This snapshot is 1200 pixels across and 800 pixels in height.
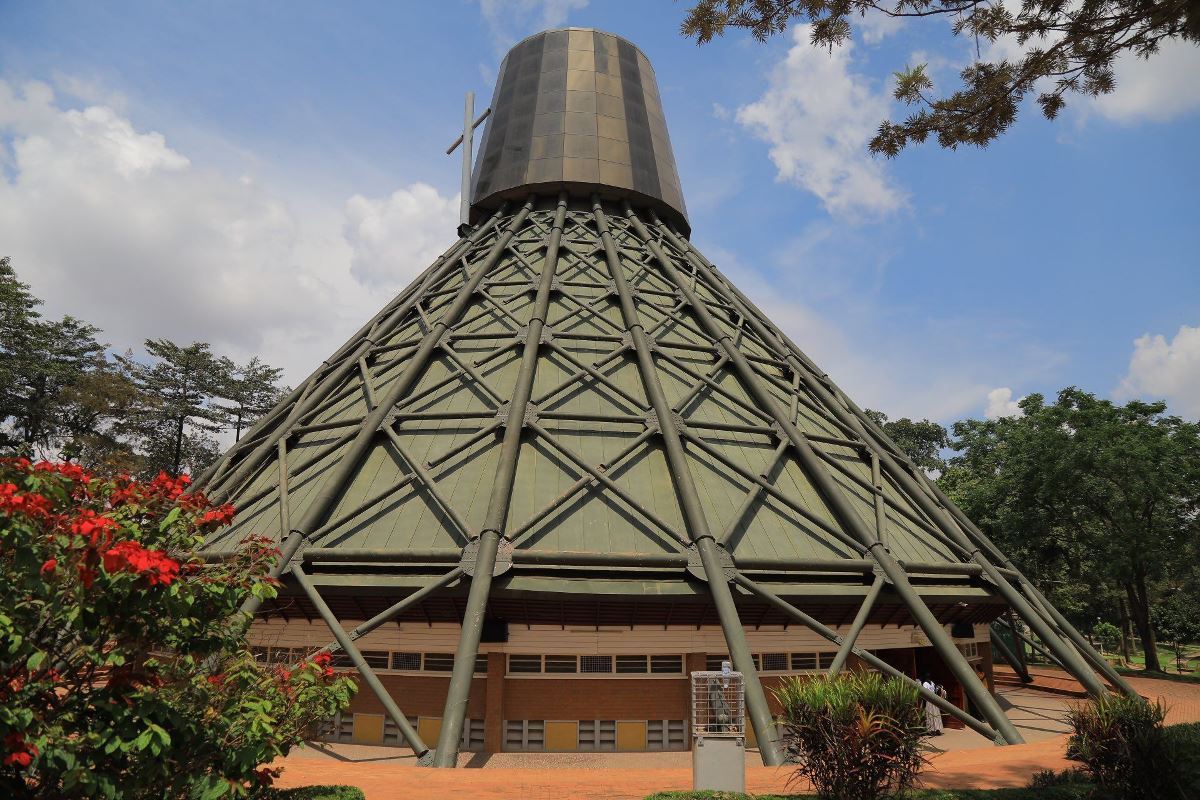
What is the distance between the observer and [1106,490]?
3678 cm

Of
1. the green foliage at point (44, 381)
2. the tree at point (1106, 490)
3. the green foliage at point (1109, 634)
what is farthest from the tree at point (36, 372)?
the green foliage at point (1109, 634)

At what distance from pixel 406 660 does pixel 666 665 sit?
5.74m

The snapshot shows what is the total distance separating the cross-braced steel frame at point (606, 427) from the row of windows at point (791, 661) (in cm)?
161

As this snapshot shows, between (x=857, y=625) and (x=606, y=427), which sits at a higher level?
(x=606, y=427)

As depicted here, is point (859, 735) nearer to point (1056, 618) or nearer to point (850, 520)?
point (850, 520)

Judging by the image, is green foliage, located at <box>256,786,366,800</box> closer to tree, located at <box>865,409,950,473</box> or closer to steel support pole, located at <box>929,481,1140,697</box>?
steel support pole, located at <box>929,481,1140,697</box>

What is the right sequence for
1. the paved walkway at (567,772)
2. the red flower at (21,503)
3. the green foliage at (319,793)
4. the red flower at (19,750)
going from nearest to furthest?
1. the red flower at (19,750)
2. the red flower at (21,503)
3. the green foliage at (319,793)
4. the paved walkway at (567,772)

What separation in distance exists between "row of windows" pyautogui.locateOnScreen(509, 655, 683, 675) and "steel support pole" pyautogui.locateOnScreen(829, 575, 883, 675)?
3.59 meters

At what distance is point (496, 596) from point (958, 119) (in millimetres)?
12050

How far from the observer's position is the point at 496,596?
1321 cm

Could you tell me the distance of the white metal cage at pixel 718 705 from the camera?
386 inches

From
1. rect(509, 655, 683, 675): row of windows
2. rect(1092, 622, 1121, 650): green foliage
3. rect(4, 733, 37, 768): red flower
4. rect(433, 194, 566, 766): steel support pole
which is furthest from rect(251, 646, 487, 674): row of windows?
rect(1092, 622, 1121, 650): green foliage

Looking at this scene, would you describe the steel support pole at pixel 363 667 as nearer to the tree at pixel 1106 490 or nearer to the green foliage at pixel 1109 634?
the tree at pixel 1106 490

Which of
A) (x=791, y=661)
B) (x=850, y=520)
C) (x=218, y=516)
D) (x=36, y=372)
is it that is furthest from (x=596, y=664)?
(x=36, y=372)
